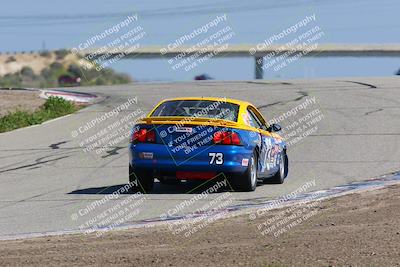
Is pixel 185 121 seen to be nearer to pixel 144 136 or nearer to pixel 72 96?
pixel 144 136

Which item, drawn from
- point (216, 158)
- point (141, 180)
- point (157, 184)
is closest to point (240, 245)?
point (216, 158)

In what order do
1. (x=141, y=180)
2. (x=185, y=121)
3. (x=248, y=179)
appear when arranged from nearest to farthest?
1. (x=185, y=121)
2. (x=248, y=179)
3. (x=141, y=180)

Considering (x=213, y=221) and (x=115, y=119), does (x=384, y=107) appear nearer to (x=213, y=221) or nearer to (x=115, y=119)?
(x=115, y=119)

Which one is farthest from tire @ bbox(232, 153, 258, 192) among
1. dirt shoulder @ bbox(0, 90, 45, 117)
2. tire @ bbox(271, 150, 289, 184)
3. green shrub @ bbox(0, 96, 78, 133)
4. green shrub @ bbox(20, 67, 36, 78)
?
green shrub @ bbox(20, 67, 36, 78)

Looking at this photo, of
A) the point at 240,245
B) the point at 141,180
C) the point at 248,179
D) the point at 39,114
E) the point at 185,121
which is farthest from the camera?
the point at 39,114

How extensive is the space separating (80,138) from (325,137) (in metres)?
5.39

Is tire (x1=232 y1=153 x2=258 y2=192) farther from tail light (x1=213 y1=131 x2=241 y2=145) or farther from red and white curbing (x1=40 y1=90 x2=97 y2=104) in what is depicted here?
red and white curbing (x1=40 y1=90 x2=97 y2=104)

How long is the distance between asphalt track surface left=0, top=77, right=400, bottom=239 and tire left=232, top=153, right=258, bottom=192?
0.13m

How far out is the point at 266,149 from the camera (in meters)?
15.0

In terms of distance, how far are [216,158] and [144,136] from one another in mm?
1020

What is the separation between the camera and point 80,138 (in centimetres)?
2266

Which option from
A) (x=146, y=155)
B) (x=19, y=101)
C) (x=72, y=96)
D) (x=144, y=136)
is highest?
(x=144, y=136)

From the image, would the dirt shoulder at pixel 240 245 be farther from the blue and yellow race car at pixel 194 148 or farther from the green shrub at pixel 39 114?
the green shrub at pixel 39 114

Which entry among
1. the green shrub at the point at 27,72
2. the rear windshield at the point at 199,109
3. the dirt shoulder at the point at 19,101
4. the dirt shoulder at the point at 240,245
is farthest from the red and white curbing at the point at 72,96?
the green shrub at the point at 27,72
